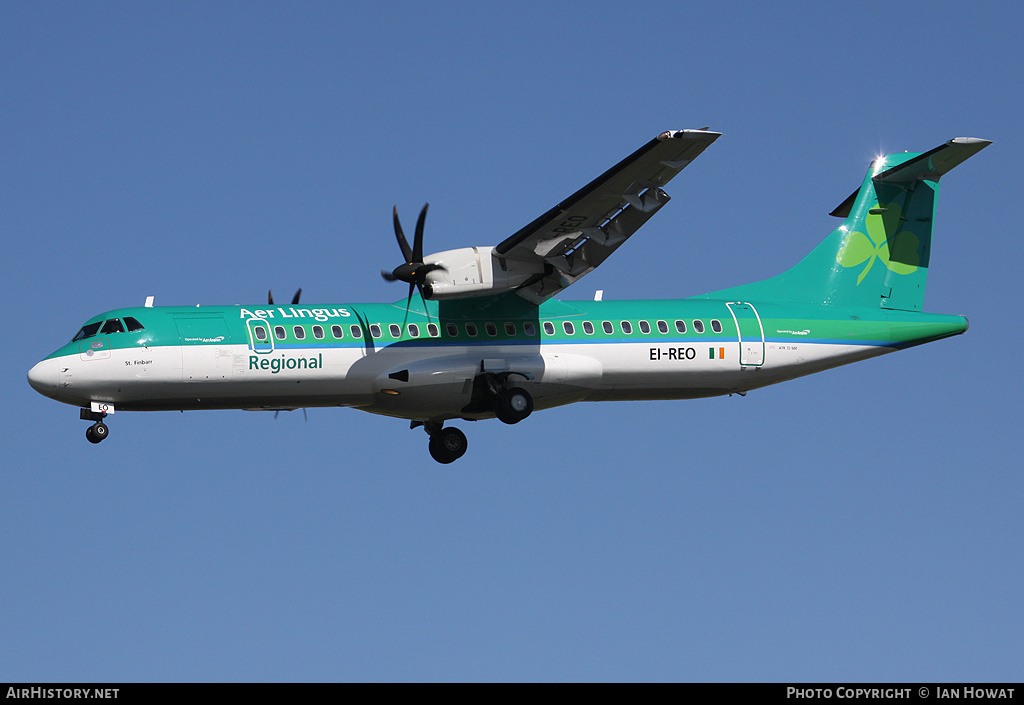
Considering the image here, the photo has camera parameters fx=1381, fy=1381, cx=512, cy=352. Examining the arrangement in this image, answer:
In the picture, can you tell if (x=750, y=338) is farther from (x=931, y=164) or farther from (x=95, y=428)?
(x=95, y=428)

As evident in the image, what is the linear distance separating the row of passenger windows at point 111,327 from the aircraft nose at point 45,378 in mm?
723

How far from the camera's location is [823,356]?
2753 cm

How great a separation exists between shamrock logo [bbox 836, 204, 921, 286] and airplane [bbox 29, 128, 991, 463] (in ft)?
0.14

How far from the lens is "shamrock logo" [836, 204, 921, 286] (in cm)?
2897

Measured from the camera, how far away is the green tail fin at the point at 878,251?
28547 mm

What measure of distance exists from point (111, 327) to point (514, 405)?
7.29 meters

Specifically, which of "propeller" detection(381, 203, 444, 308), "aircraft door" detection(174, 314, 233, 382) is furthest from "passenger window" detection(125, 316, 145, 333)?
"propeller" detection(381, 203, 444, 308)

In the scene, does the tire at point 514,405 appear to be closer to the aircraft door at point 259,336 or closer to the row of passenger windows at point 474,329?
the row of passenger windows at point 474,329

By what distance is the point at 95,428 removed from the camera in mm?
24000

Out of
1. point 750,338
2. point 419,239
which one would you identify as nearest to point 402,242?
point 419,239

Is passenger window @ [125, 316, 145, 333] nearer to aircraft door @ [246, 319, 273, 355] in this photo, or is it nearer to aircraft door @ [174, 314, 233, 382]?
aircraft door @ [174, 314, 233, 382]
